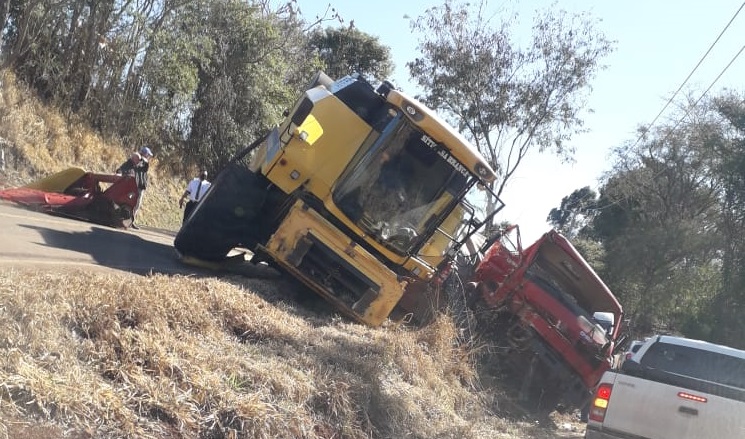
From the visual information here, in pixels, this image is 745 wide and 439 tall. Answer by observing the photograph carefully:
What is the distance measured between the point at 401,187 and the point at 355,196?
0.63m

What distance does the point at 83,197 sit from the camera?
13.2 meters

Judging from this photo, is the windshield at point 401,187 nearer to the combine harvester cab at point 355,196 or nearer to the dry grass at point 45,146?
the combine harvester cab at point 355,196

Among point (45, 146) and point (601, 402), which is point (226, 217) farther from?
point (45, 146)

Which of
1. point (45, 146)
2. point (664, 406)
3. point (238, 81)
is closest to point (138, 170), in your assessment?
point (45, 146)

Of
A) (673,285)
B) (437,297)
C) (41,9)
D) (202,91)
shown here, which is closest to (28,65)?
(41,9)

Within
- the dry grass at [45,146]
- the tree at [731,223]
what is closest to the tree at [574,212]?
the tree at [731,223]

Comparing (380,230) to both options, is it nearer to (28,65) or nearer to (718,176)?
(28,65)

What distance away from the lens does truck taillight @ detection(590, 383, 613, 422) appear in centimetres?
761

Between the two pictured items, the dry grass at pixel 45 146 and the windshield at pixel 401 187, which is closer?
the windshield at pixel 401 187

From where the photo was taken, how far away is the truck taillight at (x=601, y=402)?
25.0 feet

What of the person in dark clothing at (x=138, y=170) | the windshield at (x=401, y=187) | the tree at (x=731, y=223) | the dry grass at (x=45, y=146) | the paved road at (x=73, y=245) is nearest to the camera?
the paved road at (x=73, y=245)

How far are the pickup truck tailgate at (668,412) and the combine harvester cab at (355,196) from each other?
3.04m

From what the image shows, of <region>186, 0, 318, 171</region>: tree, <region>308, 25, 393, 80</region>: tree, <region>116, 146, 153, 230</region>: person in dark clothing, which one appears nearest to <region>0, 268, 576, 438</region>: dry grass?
<region>116, 146, 153, 230</region>: person in dark clothing

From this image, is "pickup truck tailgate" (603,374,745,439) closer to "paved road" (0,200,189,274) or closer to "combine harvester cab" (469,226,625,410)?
"combine harvester cab" (469,226,625,410)
